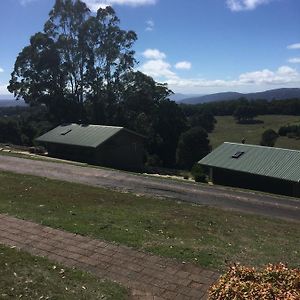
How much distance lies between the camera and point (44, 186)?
66.1 ft

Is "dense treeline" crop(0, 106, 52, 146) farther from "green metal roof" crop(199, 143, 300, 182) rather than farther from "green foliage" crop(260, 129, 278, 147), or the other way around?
"green foliage" crop(260, 129, 278, 147)

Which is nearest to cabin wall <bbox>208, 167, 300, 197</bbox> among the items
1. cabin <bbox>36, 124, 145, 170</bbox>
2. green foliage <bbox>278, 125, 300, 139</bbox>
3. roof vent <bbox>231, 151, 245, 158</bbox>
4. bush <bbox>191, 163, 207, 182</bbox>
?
bush <bbox>191, 163, 207, 182</bbox>

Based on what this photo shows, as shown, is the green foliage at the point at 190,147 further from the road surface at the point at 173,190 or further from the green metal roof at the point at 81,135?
the road surface at the point at 173,190

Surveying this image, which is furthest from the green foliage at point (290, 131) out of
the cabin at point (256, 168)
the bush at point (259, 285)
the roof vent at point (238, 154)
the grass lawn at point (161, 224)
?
the bush at point (259, 285)

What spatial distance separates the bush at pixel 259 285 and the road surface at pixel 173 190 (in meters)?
14.0

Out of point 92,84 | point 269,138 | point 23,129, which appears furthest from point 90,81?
point 269,138

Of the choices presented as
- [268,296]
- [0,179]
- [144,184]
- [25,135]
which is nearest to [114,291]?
[268,296]

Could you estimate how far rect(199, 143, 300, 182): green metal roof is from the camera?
32.7 meters

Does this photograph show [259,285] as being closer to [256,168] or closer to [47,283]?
[47,283]

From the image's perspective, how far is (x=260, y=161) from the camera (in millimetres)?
35062

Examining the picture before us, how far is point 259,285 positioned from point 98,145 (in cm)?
3455

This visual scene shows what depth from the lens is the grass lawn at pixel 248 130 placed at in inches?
3637

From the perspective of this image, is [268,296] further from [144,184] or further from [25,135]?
[25,135]

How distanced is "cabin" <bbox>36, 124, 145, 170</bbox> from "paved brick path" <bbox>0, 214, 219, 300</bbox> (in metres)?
28.0
